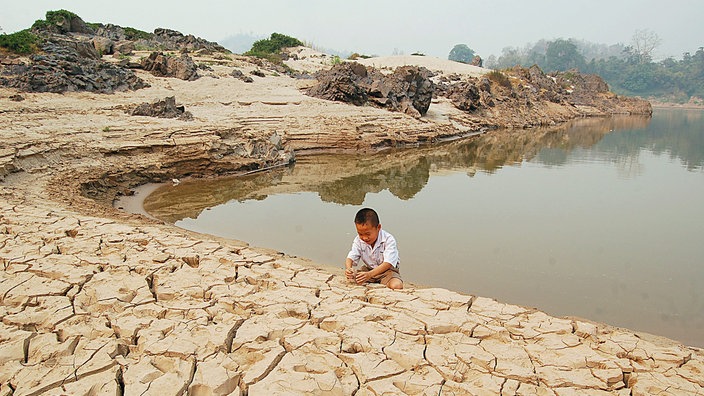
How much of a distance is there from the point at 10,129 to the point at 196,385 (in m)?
8.01

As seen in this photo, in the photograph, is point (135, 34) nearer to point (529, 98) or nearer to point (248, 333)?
point (529, 98)

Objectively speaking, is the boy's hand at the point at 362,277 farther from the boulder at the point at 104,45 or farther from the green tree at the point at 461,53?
the green tree at the point at 461,53

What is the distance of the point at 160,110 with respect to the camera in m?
10.6

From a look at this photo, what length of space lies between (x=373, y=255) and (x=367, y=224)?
1.21 feet

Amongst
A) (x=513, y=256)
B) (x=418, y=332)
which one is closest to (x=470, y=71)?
(x=513, y=256)

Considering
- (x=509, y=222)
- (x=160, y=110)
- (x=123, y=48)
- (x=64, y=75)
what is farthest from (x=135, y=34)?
(x=509, y=222)

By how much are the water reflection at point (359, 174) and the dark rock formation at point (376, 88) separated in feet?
8.16

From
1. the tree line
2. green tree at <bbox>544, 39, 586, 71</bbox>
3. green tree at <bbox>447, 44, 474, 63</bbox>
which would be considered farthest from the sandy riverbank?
green tree at <bbox>447, 44, 474, 63</bbox>

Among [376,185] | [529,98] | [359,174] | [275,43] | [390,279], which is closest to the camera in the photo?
[390,279]

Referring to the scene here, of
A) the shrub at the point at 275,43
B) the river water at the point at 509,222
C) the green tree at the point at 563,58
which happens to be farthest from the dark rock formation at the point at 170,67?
the green tree at the point at 563,58

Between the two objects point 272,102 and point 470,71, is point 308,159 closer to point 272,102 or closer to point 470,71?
point 272,102

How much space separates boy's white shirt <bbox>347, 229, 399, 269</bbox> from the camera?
368 cm

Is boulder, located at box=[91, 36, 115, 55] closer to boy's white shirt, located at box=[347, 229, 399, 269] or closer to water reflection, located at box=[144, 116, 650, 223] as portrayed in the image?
water reflection, located at box=[144, 116, 650, 223]

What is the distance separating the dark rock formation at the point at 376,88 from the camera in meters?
15.9
